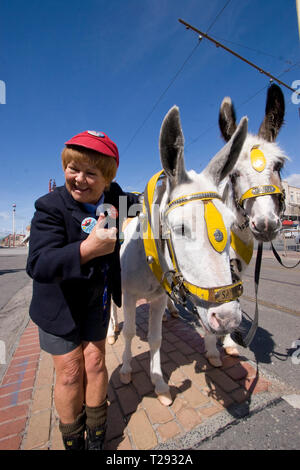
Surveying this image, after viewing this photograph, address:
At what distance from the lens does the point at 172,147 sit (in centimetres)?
143

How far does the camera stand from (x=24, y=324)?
416 cm

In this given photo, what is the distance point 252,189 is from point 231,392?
7.50ft

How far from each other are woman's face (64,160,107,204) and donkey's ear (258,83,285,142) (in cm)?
240

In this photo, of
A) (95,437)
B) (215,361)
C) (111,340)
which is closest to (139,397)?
(95,437)

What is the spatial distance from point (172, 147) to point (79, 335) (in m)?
1.57

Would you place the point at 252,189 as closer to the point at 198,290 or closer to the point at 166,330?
the point at 198,290

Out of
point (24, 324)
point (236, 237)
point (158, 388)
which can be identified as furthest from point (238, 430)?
point (24, 324)

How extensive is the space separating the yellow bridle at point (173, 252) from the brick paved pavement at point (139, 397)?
1294 mm

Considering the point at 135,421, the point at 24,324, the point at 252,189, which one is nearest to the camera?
the point at 135,421

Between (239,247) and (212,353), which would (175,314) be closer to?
(212,353)

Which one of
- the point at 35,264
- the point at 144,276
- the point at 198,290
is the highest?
the point at 35,264

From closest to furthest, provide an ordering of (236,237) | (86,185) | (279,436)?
(86,185) < (279,436) < (236,237)

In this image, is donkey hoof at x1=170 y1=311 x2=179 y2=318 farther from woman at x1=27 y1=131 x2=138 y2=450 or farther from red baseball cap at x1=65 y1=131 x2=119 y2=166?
red baseball cap at x1=65 y1=131 x2=119 y2=166
